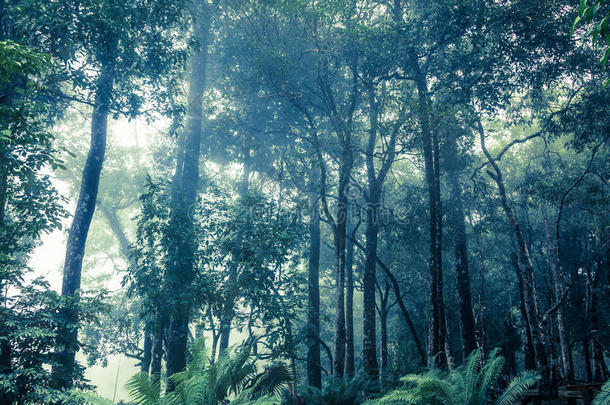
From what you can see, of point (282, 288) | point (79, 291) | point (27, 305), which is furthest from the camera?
point (282, 288)

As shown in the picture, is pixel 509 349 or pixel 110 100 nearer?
pixel 110 100

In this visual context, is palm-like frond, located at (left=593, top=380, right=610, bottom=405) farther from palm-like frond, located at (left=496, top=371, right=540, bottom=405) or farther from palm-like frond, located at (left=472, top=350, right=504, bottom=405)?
palm-like frond, located at (left=472, top=350, right=504, bottom=405)

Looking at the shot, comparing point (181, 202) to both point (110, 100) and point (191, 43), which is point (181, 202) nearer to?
point (110, 100)

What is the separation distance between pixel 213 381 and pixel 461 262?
10942 mm

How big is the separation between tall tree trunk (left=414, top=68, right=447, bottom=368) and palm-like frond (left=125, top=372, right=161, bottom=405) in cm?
765

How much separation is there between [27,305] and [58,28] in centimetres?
599

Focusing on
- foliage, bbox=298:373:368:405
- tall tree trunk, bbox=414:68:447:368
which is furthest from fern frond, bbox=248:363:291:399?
tall tree trunk, bbox=414:68:447:368

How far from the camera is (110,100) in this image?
→ 1070cm

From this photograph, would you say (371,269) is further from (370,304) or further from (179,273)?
(179,273)

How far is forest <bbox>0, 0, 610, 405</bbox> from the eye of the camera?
7.14m

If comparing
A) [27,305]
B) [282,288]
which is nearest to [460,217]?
[282,288]

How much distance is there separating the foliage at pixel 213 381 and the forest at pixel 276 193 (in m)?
0.04

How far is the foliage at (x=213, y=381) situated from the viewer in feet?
20.3

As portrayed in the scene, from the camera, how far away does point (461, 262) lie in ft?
47.9
